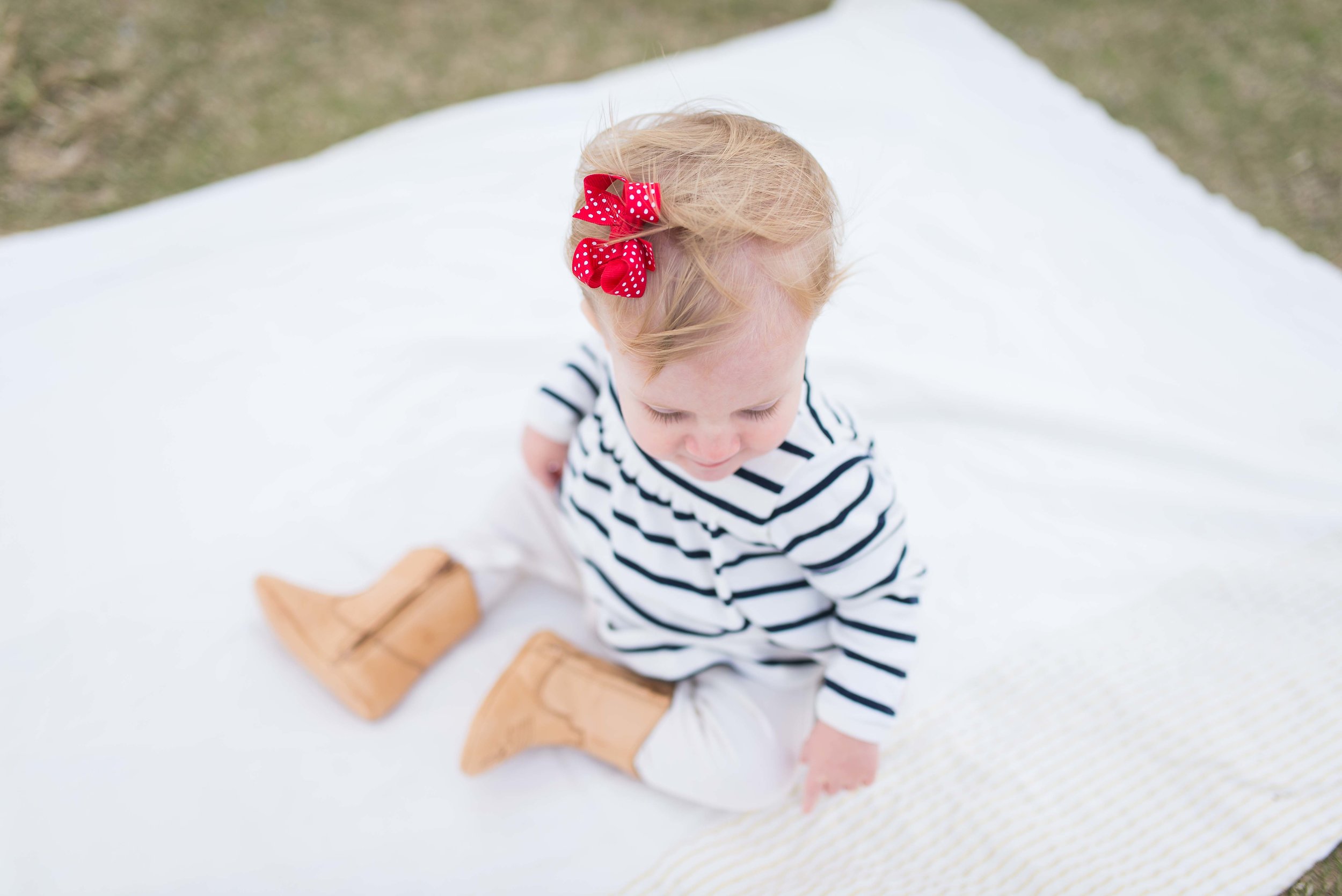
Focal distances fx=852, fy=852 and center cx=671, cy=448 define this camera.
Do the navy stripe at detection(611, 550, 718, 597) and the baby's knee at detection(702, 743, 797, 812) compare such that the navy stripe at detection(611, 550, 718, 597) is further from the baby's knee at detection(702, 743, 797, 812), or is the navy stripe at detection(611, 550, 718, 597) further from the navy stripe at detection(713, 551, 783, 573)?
the baby's knee at detection(702, 743, 797, 812)

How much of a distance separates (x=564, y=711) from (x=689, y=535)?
33cm

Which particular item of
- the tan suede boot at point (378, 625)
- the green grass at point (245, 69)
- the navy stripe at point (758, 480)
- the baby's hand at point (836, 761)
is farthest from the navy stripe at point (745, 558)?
the green grass at point (245, 69)

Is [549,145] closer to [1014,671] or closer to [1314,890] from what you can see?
[1014,671]

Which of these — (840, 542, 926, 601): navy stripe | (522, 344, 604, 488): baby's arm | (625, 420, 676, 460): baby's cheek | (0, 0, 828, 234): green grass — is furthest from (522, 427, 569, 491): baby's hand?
(0, 0, 828, 234): green grass

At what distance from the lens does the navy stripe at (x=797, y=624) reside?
0.97 m

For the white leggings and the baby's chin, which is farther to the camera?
the white leggings

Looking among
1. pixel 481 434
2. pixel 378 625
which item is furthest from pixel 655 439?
pixel 481 434

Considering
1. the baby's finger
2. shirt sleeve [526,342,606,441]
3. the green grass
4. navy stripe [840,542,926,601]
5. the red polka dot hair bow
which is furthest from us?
the green grass

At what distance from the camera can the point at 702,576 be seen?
96cm

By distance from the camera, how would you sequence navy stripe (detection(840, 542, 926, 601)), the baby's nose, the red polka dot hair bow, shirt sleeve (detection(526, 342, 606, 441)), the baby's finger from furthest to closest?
shirt sleeve (detection(526, 342, 606, 441)), the baby's finger, navy stripe (detection(840, 542, 926, 601)), the baby's nose, the red polka dot hair bow

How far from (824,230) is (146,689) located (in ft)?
3.55

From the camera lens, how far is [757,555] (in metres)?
0.94

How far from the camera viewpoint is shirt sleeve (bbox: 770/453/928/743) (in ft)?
2.83

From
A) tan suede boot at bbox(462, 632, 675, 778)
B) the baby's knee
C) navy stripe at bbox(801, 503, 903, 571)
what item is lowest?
the baby's knee
